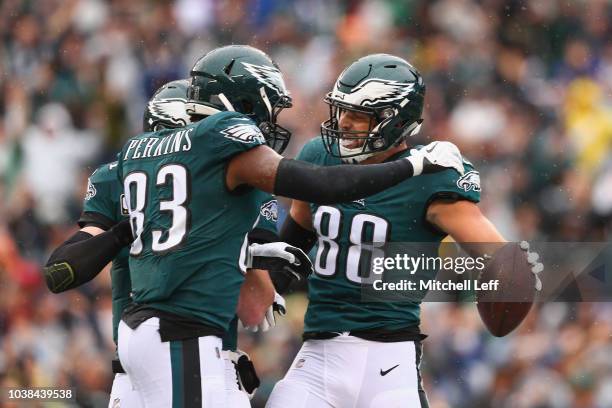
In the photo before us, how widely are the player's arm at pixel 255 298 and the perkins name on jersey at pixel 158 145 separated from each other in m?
0.73

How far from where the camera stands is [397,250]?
510 centimetres

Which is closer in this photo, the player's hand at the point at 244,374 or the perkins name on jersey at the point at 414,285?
the player's hand at the point at 244,374

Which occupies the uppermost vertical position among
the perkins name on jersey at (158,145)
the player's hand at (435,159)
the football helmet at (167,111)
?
the football helmet at (167,111)

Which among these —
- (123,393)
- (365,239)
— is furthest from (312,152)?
(123,393)

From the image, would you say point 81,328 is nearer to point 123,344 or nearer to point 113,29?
point 113,29

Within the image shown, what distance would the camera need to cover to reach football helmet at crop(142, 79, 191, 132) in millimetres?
5383

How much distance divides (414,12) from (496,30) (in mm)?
745

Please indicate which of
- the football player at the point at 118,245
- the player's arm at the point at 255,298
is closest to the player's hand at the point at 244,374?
the football player at the point at 118,245

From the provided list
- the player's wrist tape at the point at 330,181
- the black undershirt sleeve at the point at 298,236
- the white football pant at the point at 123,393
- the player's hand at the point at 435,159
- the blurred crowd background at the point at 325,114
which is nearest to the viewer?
the player's wrist tape at the point at 330,181

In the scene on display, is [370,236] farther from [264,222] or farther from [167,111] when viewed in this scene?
[167,111]

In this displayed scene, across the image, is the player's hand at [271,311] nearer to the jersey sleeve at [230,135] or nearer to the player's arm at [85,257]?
the player's arm at [85,257]

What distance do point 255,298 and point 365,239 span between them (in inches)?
20.2

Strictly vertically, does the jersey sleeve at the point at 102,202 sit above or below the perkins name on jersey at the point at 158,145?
below

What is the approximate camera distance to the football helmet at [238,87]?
4.83m
